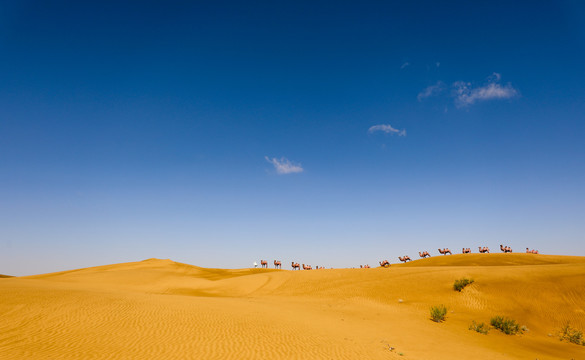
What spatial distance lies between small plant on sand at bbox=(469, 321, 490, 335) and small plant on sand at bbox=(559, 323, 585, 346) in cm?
321

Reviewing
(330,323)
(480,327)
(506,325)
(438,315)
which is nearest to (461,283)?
(438,315)

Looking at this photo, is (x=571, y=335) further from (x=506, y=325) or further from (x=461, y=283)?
(x=461, y=283)

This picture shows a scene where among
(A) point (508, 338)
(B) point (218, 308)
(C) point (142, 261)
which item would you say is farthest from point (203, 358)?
(C) point (142, 261)

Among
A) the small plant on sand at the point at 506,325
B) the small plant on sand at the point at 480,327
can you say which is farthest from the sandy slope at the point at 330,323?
the small plant on sand at the point at 506,325

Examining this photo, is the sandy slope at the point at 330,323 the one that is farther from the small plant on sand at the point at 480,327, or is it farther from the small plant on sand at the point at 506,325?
the small plant on sand at the point at 506,325

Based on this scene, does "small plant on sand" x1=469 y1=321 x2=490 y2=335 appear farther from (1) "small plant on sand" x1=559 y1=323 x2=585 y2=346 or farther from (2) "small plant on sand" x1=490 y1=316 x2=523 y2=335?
(1) "small plant on sand" x1=559 y1=323 x2=585 y2=346

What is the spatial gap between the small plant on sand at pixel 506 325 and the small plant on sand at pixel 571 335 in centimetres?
175

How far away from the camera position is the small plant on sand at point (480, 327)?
1491 cm

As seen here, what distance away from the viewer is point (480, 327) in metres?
15.2

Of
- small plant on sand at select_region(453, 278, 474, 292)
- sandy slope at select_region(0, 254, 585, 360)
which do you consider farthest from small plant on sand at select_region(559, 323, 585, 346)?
small plant on sand at select_region(453, 278, 474, 292)

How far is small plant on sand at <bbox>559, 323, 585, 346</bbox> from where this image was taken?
13.8 metres

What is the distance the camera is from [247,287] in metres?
32.2

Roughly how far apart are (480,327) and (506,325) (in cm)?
132

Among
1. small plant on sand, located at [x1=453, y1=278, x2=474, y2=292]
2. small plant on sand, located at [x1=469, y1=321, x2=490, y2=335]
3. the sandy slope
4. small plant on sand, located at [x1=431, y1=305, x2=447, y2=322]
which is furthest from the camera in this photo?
small plant on sand, located at [x1=453, y1=278, x2=474, y2=292]
